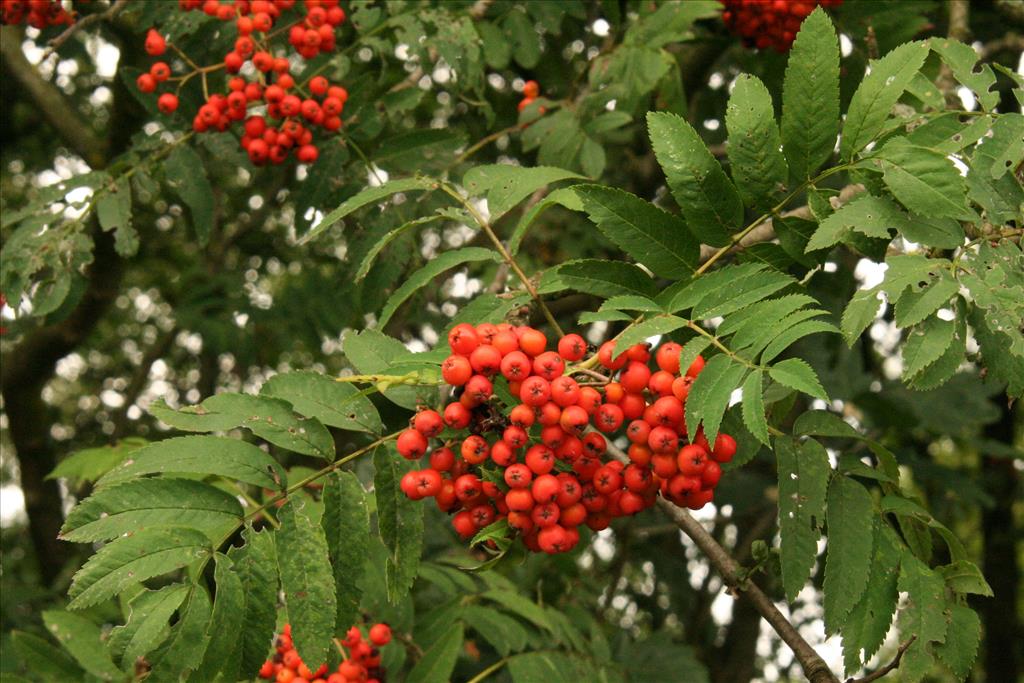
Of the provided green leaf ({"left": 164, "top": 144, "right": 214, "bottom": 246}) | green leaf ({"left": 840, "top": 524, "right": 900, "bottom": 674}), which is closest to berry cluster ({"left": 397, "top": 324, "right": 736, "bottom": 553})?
green leaf ({"left": 840, "top": 524, "right": 900, "bottom": 674})

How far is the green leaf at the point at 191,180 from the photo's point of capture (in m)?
3.26

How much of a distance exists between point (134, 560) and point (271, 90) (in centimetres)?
193

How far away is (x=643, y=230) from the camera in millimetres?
1838

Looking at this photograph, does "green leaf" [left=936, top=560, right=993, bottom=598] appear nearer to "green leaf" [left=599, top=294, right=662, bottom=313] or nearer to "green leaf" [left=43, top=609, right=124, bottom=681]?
"green leaf" [left=599, top=294, right=662, bottom=313]

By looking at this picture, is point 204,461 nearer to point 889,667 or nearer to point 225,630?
point 225,630

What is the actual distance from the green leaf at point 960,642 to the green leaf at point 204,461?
4.36 feet

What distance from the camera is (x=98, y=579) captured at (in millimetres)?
1662

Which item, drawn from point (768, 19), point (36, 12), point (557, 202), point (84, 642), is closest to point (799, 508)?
point (557, 202)

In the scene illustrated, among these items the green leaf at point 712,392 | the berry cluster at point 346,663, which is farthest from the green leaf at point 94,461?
the green leaf at point 712,392

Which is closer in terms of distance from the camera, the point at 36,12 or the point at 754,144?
the point at 754,144

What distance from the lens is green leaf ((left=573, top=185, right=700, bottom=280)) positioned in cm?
180

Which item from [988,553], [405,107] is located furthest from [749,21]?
[988,553]

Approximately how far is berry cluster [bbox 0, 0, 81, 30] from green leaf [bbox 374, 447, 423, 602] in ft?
9.08

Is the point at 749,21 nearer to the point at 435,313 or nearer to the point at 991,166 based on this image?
the point at 991,166
